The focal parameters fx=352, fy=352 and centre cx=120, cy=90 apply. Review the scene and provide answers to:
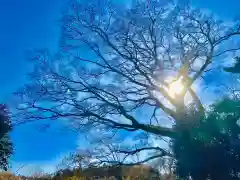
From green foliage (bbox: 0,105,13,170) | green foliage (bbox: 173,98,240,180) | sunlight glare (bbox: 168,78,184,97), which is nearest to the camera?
green foliage (bbox: 173,98,240,180)

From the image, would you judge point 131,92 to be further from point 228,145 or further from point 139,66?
point 228,145

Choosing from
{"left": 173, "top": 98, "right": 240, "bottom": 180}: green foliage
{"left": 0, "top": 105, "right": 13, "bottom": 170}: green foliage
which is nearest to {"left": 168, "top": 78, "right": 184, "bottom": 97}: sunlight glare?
{"left": 173, "top": 98, "right": 240, "bottom": 180}: green foliage

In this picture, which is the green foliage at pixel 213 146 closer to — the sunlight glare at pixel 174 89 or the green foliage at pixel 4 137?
the sunlight glare at pixel 174 89

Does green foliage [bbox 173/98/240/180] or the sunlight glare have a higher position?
the sunlight glare

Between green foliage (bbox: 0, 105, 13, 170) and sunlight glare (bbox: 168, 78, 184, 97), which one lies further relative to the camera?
green foliage (bbox: 0, 105, 13, 170)

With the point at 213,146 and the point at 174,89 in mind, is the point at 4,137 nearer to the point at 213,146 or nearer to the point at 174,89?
the point at 174,89

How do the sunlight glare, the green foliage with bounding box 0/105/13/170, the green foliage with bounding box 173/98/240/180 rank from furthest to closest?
the green foliage with bounding box 0/105/13/170, the sunlight glare, the green foliage with bounding box 173/98/240/180

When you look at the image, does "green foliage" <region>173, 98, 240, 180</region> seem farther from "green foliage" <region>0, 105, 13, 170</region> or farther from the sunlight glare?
"green foliage" <region>0, 105, 13, 170</region>

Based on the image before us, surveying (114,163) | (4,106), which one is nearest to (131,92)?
(114,163)

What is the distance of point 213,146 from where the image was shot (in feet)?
38.0

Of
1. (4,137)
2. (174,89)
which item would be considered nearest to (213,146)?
(174,89)

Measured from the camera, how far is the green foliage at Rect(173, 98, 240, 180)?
11352 millimetres

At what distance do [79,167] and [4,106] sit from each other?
8354mm

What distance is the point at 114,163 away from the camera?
15.0m
